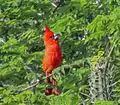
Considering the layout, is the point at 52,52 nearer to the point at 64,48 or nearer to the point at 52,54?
the point at 52,54

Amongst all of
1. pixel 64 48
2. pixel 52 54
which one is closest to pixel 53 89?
pixel 52 54

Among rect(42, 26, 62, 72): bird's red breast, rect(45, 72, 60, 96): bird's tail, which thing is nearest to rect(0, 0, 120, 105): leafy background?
rect(45, 72, 60, 96): bird's tail

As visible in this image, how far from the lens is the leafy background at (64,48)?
3574 mm

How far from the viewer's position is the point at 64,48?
7066 mm

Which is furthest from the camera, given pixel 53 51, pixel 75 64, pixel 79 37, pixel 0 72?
pixel 79 37

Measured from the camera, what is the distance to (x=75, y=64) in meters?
3.74

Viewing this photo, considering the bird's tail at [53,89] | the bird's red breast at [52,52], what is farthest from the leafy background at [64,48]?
the bird's red breast at [52,52]

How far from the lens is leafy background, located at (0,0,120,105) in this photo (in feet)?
11.7

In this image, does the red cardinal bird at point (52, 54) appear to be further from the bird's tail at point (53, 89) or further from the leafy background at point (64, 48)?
the leafy background at point (64, 48)

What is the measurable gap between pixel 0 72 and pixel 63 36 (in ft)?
4.02

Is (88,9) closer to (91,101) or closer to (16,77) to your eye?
(16,77)

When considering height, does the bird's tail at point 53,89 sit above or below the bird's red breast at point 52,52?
below

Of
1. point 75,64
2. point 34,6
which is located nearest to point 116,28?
point 75,64

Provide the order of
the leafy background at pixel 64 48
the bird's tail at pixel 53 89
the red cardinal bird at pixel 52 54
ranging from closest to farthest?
1. the leafy background at pixel 64 48
2. the bird's tail at pixel 53 89
3. the red cardinal bird at pixel 52 54
